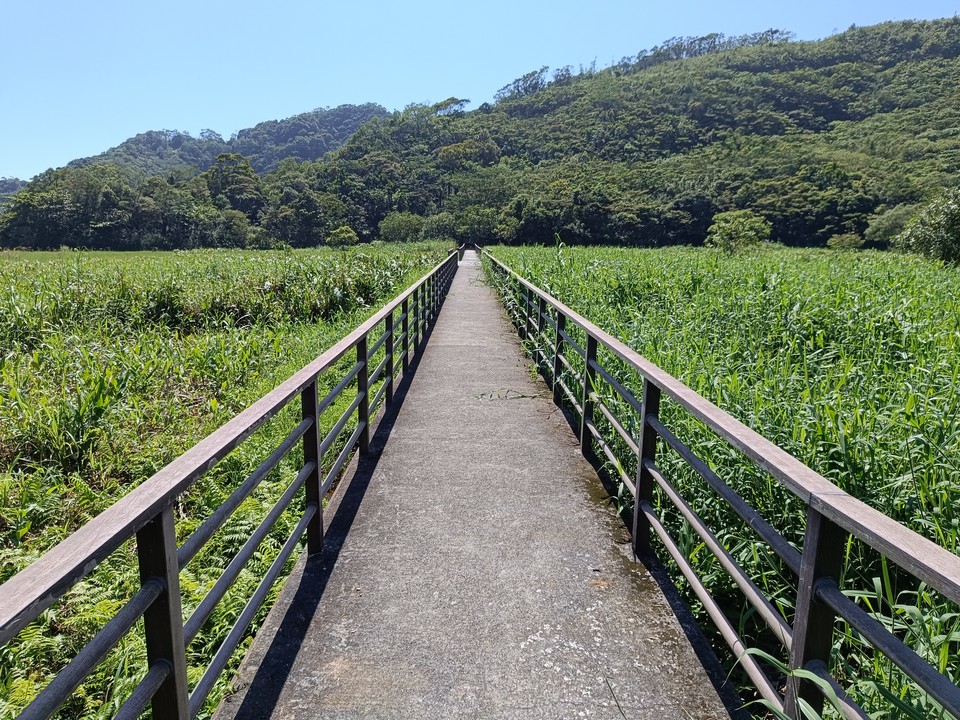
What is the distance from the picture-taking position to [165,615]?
155 cm

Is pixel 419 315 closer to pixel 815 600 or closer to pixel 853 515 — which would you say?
pixel 815 600

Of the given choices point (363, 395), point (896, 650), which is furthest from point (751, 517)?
point (363, 395)

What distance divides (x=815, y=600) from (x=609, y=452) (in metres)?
2.36

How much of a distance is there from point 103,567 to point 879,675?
144 inches

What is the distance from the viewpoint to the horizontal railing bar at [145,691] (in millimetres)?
1385

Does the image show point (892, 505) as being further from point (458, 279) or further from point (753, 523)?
point (458, 279)

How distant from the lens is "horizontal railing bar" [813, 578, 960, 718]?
1.12 metres

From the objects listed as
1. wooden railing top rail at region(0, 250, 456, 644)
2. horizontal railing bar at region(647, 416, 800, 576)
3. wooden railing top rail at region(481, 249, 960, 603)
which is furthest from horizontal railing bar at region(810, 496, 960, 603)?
wooden railing top rail at region(0, 250, 456, 644)

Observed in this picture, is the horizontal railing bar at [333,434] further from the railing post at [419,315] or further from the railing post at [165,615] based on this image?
the railing post at [419,315]

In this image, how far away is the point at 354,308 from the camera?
12.7 meters

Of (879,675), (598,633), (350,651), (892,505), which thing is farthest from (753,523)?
(350,651)

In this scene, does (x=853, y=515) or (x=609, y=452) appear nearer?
(x=853, y=515)

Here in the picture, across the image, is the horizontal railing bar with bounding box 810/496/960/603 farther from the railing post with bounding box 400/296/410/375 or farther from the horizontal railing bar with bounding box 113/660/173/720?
the railing post with bounding box 400/296/410/375

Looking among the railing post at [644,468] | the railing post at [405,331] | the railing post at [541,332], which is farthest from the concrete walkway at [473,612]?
the railing post at [405,331]
